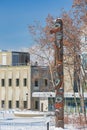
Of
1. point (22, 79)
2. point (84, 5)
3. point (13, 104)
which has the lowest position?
point (13, 104)

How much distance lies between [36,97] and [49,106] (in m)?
5.10

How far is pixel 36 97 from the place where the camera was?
237ft

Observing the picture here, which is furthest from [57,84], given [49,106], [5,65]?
[5,65]

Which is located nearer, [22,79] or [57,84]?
[57,84]

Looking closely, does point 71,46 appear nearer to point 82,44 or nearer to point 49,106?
point 82,44

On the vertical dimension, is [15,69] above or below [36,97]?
above

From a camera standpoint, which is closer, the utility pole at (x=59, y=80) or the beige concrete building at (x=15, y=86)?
the utility pole at (x=59, y=80)

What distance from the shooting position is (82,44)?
33.6 meters

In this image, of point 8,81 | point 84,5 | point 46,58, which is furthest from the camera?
point 8,81

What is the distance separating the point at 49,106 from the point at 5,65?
1804cm

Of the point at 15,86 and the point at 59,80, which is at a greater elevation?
the point at 59,80

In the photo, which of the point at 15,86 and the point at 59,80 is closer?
the point at 59,80

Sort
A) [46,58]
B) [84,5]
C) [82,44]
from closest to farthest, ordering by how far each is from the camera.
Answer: [84,5], [82,44], [46,58]

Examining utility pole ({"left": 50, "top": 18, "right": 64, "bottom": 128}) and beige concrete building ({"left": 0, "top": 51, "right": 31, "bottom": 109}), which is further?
beige concrete building ({"left": 0, "top": 51, "right": 31, "bottom": 109})
